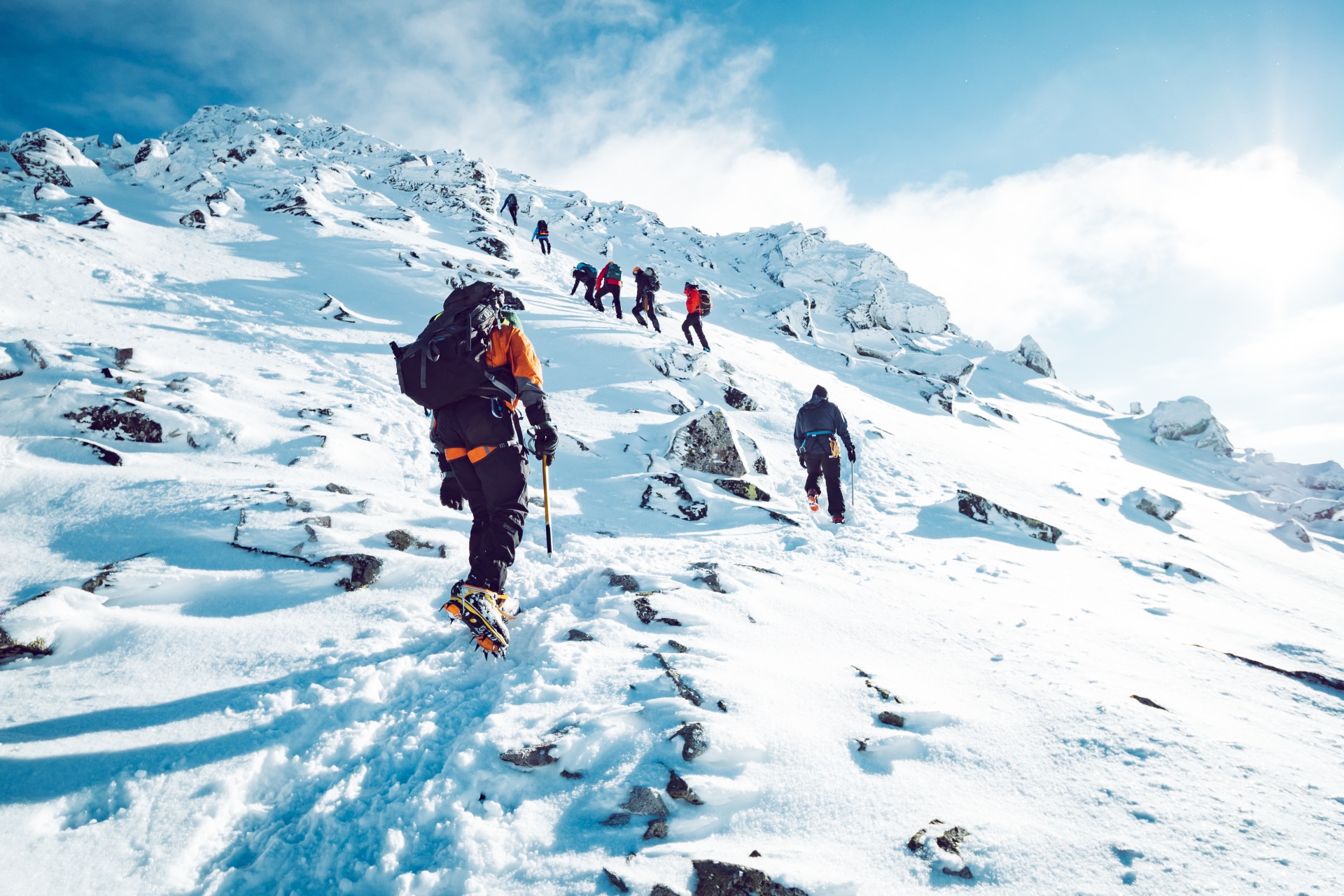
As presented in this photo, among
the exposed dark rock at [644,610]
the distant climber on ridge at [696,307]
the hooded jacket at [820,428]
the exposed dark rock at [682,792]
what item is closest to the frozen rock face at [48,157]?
the distant climber on ridge at [696,307]

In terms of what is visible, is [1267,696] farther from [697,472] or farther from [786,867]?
[697,472]

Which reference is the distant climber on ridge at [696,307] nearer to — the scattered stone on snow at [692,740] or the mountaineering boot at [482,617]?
the mountaineering boot at [482,617]

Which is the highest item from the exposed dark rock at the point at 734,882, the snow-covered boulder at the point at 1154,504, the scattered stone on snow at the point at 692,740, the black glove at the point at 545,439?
the black glove at the point at 545,439

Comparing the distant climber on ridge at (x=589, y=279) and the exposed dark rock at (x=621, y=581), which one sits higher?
the distant climber on ridge at (x=589, y=279)

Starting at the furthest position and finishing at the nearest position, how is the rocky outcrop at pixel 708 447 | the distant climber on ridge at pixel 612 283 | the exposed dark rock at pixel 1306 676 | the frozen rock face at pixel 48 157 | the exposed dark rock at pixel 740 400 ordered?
the frozen rock face at pixel 48 157
the distant climber on ridge at pixel 612 283
the exposed dark rock at pixel 740 400
the rocky outcrop at pixel 708 447
the exposed dark rock at pixel 1306 676

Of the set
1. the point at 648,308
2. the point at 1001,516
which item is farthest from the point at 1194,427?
the point at 648,308

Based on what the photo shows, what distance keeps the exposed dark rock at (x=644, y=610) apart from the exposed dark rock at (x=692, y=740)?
4.23 ft

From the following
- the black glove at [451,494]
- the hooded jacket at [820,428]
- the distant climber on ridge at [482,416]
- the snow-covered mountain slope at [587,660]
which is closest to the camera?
the snow-covered mountain slope at [587,660]

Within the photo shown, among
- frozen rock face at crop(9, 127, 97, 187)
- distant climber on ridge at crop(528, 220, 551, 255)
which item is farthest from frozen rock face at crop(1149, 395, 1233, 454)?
frozen rock face at crop(9, 127, 97, 187)

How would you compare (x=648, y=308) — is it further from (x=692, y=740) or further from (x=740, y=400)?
(x=692, y=740)

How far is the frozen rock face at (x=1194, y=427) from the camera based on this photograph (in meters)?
27.4

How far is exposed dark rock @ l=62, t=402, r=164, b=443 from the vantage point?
5816 millimetres

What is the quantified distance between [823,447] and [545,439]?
18.9ft

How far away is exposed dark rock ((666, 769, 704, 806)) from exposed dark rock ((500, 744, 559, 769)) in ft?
2.04
